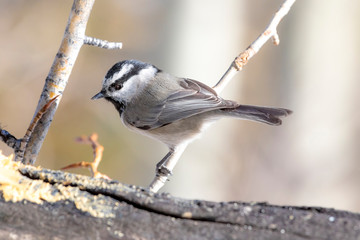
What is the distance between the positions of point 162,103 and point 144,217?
138 cm

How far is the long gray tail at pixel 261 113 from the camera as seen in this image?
6.77 ft

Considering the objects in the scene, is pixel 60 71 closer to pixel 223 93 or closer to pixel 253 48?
pixel 253 48

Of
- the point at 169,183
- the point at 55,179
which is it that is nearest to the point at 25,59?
the point at 169,183

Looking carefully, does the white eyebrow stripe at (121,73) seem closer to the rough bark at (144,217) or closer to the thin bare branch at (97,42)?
the thin bare branch at (97,42)

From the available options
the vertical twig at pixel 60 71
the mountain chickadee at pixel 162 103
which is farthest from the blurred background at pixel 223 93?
the vertical twig at pixel 60 71

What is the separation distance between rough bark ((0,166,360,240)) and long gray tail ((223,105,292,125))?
1.07 m

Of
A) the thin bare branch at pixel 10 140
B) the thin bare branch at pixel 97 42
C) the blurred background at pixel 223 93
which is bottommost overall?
the thin bare branch at pixel 10 140

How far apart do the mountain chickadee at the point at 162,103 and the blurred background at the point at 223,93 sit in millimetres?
1442

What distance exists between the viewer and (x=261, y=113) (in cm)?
209

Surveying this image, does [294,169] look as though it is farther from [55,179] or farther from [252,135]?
[55,179]

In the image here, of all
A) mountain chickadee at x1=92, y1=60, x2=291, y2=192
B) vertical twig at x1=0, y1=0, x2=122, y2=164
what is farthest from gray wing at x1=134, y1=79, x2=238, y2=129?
vertical twig at x1=0, y1=0, x2=122, y2=164

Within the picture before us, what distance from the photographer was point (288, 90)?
4.50m

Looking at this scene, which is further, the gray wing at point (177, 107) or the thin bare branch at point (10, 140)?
the gray wing at point (177, 107)

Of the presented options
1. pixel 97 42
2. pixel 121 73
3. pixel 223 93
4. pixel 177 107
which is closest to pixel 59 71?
pixel 97 42
